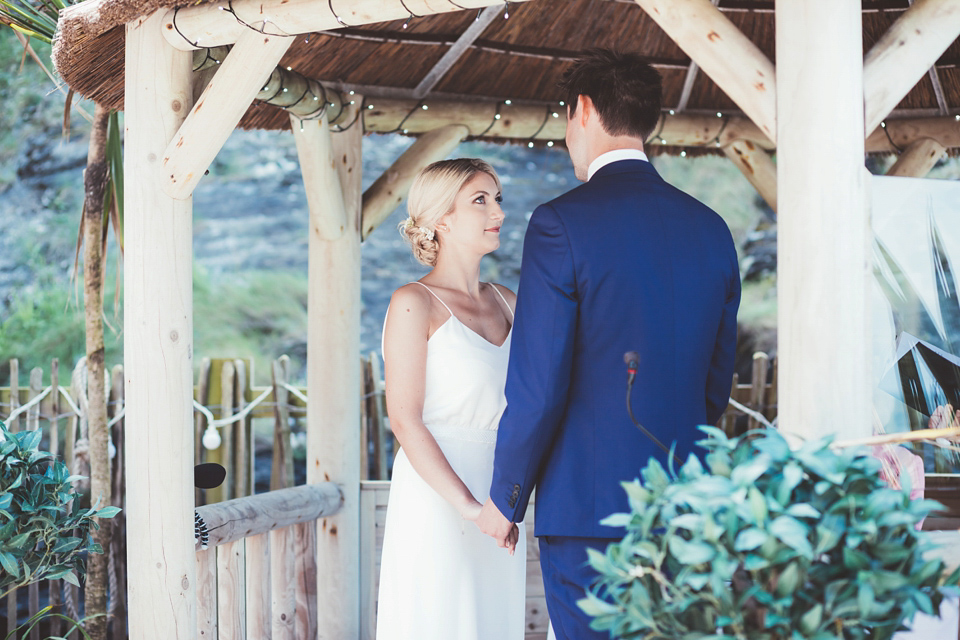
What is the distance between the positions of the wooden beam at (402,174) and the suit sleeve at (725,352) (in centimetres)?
201

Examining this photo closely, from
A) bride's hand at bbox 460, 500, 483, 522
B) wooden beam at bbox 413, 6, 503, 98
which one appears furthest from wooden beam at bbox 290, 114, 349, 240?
bride's hand at bbox 460, 500, 483, 522

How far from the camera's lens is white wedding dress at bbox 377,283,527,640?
242 centimetres

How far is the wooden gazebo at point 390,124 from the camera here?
5.57 ft

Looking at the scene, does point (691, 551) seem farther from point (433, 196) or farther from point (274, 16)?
point (274, 16)

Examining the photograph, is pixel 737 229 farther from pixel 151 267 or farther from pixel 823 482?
pixel 823 482

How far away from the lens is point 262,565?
130 inches

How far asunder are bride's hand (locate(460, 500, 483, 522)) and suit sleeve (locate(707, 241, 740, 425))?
1.94 ft

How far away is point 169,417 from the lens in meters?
2.51

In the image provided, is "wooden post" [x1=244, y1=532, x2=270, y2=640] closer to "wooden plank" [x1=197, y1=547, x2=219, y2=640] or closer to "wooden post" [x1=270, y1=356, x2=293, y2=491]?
"wooden plank" [x1=197, y1=547, x2=219, y2=640]

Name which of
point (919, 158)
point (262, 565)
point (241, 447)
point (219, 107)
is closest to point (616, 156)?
point (219, 107)

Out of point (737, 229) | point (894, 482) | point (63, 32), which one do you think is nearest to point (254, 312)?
point (737, 229)

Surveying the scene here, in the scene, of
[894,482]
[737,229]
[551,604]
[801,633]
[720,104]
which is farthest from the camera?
[737,229]

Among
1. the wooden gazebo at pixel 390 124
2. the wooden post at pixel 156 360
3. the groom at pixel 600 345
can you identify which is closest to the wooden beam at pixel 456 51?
the wooden gazebo at pixel 390 124

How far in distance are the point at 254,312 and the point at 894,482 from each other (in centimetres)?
964
